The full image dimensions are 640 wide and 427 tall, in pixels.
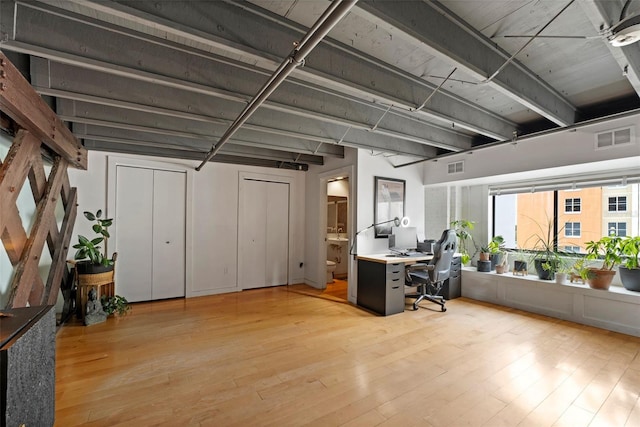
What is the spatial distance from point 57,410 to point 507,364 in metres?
3.47

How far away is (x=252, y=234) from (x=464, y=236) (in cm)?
385

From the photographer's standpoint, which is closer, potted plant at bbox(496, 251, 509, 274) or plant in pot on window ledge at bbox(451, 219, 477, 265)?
Result: potted plant at bbox(496, 251, 509, 274)

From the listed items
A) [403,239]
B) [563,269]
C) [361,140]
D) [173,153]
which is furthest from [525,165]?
[173,153]

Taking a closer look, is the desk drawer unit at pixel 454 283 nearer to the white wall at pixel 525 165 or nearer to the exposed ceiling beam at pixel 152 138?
the white wall at pixel 525 165

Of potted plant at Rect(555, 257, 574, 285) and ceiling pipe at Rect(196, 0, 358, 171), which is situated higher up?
ceiling pipe at Rect(196, 0, 358, 171)

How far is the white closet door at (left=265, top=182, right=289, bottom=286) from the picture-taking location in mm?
5395

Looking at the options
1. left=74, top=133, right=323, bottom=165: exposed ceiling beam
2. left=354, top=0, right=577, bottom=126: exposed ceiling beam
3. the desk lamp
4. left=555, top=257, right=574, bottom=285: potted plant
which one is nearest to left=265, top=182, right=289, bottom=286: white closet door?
left=74, top=133, right=323, bottom=165: exposed ceiling beam

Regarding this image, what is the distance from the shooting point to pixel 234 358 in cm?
257

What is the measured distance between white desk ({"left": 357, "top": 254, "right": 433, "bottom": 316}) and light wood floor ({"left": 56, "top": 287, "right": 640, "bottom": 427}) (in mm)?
211

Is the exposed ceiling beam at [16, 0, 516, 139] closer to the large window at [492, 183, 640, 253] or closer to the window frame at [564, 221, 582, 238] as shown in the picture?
the large window at [492, 183, 640, 253]

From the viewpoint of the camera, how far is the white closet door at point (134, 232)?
4.18 m

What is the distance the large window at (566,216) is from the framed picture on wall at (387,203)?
1.73 metres

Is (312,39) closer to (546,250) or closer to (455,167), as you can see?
(455,167)

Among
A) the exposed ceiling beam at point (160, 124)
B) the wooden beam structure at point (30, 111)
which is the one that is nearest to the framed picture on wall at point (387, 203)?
the exposed ceiling beam at point (160, 124)
